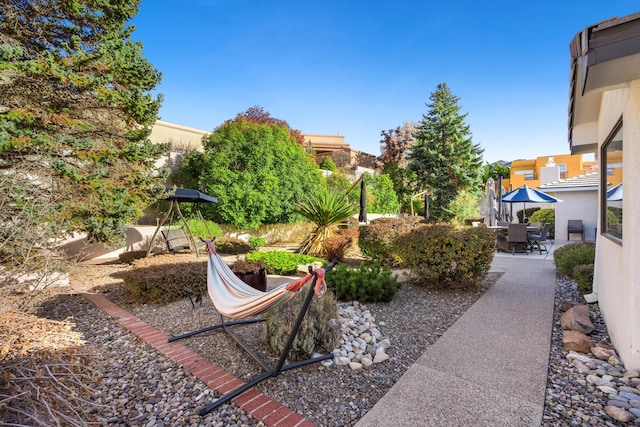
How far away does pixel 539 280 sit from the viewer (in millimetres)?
6027

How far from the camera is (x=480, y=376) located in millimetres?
2596

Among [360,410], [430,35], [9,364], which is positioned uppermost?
[430,35]

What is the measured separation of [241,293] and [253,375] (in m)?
0.76

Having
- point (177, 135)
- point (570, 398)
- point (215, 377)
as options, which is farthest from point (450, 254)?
point (177, 135)

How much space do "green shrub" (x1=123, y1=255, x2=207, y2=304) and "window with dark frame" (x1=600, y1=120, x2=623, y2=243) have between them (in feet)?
18.1

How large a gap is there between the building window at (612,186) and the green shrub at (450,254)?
5.11ft

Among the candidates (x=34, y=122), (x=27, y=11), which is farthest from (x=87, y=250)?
(x=27, y=11)

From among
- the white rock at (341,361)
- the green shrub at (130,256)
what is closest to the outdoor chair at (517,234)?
the white rock at (341,361)

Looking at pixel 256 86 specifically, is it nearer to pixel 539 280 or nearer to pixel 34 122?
pixel 34 122

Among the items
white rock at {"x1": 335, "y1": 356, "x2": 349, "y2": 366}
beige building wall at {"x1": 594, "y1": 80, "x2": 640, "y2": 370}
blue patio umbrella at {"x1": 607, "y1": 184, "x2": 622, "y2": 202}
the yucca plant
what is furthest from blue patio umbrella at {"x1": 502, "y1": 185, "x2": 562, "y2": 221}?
white rock at {"x1": 335, "y1": 356, "x2": 349, "y2": 366}

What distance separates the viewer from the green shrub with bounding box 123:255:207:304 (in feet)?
15.7

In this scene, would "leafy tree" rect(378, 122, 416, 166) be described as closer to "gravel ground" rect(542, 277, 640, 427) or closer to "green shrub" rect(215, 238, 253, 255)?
"green shrub" rect(215, 238, 253, 255)

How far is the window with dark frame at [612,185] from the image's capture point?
3.21 metres

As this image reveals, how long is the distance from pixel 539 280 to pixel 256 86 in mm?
11516
